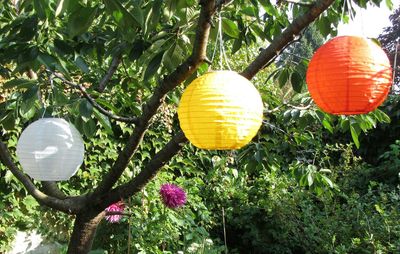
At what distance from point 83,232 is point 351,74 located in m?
1.28

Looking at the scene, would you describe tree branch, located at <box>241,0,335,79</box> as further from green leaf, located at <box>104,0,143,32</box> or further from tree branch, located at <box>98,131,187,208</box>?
green leaf, located at <box>104,0,143,32</box>

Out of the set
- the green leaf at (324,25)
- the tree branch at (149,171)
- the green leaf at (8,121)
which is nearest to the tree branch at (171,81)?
the tree branch at (149,171)

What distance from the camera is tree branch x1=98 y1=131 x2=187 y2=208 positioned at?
159cm

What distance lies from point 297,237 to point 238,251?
2.06ft

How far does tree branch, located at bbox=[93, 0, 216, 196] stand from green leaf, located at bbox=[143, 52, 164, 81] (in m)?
0.06

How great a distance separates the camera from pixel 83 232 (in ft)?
6.16

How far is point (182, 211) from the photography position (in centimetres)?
305

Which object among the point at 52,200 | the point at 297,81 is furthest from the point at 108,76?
the point at 297,81

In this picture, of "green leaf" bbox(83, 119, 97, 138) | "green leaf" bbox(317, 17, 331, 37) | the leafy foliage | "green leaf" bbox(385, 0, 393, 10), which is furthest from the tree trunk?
"green leaf" bbox(385, 0, 393, 10)

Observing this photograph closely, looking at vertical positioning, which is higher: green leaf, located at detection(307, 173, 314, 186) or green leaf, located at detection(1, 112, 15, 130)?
green leaf, located at detection(1, 112, 15, 130)

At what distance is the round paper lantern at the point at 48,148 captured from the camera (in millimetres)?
1349

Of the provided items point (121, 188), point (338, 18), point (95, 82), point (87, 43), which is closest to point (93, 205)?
point (121, 188)

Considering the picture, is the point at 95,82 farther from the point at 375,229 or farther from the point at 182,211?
the point at 375,229

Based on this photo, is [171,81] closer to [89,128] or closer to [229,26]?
[229,26]
